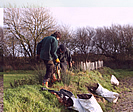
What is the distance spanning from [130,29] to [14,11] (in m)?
2.76

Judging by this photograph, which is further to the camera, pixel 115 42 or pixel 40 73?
pixel 40 73

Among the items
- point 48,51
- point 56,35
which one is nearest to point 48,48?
point 48,51

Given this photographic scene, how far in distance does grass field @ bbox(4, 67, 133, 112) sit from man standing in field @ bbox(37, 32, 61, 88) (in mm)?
394

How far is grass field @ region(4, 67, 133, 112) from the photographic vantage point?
2.59 meters

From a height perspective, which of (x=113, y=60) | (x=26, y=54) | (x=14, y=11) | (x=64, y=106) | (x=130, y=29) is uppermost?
(x=14, y=11)

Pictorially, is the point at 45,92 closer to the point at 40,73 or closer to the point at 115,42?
the point at 40,73

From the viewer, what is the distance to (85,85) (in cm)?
389

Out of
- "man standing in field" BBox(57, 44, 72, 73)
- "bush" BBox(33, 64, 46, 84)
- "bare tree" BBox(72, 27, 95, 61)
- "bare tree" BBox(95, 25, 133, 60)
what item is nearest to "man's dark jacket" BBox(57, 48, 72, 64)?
"man standing in field" BBox(57, 44, 72, 73)

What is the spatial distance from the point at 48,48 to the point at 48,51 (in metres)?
0.07

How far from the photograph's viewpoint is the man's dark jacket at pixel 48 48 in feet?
10.9

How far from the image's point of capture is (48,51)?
3.36 m

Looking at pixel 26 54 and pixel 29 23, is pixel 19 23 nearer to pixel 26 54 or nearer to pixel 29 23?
pixel 29 23

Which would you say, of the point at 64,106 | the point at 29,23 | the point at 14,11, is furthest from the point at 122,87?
the point at 14,11

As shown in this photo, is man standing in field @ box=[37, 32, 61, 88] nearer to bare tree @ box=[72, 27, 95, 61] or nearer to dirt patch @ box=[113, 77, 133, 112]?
bare tree @ box=[72, 27, 95, 61]
